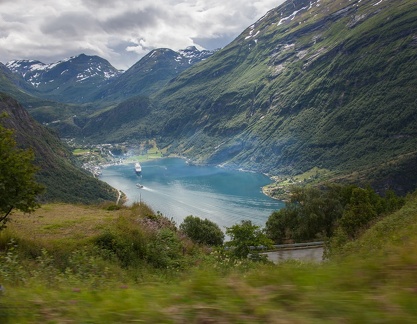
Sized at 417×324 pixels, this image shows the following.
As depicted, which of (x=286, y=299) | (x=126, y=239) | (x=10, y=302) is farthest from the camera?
(x=126, y=239)

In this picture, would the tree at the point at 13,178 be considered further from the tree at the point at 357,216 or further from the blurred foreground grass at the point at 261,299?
the tree at the point at 357,216

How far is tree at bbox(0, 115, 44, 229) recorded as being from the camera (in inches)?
505

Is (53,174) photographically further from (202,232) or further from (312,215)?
(312,215)

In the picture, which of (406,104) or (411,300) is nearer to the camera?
(411,300)

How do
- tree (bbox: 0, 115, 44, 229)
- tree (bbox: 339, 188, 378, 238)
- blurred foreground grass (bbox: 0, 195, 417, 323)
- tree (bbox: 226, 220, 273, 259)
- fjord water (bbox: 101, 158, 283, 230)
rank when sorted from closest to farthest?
blurred foreground grass (bbox: 0, 195, 417, 323) → tree (bbox: 0, 115, 44, 229) → tree (bbox: 226, 220, 273, 259) → tree (bbox: 339, 188, 378, 238) → fjord water (bbox: 101, 158, 283, 230)

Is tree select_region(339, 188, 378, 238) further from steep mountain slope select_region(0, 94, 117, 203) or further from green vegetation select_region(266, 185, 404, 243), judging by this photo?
steep mountain slope select_region(0, 94, 117, 203)

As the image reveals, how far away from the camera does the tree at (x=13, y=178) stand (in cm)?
1282

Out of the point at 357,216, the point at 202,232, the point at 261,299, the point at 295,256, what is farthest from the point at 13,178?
the point at 357,216

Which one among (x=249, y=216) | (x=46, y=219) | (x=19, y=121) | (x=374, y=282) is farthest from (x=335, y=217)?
(x=19, y=121)

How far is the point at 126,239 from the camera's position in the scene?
47.4 ft

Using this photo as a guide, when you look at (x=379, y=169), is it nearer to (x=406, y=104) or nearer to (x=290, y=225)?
(x=406, y=104)

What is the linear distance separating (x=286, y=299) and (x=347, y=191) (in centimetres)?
4555

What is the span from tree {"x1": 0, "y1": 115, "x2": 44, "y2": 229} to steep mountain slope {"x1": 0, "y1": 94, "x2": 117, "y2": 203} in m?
103

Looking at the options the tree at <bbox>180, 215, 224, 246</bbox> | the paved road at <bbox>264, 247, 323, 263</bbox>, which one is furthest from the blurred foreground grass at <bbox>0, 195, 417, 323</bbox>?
the tree at <bbox>180, 215, 224, 246</bbox>
